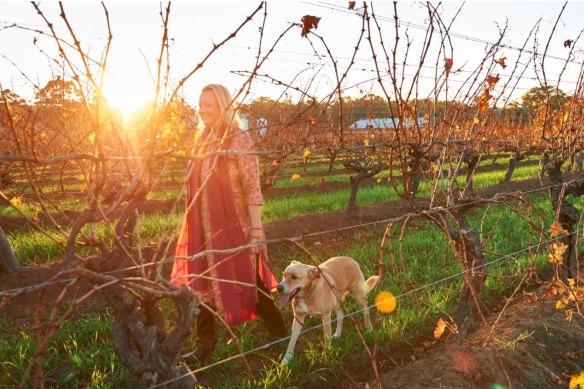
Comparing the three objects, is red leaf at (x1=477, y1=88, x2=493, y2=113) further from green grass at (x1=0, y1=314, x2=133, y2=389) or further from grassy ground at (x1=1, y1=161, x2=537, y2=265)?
green grass at (x1=0, y1=314, x2=133, y2=389)

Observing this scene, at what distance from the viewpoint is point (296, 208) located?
9.55 metres

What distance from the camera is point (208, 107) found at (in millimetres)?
3156

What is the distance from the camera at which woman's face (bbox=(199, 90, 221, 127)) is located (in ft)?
10.3

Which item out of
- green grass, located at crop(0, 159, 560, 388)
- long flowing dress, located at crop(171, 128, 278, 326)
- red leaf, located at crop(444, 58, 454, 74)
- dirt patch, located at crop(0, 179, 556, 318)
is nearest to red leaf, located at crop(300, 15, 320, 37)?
green grass, located at crop(0, 159, 560, 388)

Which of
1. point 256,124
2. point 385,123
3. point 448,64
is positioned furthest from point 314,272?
point 385,123

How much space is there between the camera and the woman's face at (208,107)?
124 inches

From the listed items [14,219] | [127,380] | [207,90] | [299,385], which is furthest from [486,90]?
[14,219]

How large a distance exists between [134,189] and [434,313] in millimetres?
3623

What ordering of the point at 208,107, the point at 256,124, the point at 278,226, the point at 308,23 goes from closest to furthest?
the point at 308,23 → the point at 208,107 → the point at 278,226 → the point at 256,124

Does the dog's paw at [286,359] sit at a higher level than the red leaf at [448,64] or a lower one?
lower

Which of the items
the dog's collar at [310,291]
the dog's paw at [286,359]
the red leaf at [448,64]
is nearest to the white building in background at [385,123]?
the red leaf at [448,64]

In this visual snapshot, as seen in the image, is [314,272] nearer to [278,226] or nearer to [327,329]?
[327,329]

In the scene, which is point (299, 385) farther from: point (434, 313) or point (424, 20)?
point (424, 20)

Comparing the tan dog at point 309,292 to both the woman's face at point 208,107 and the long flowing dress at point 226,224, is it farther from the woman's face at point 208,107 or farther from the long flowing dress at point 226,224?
the woman's face at point 208,107
